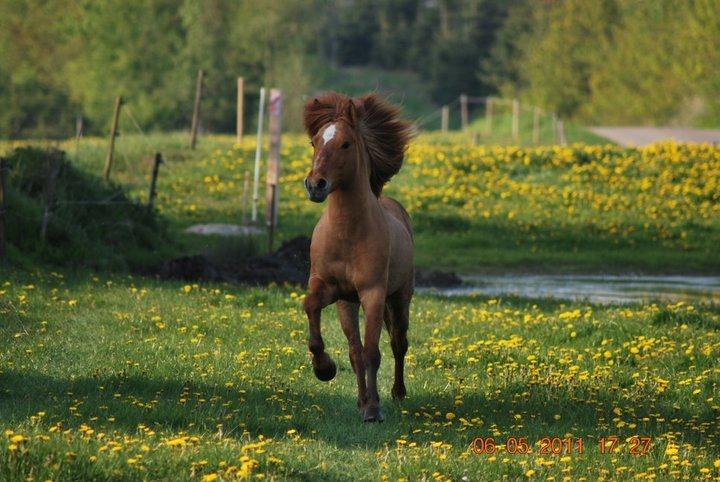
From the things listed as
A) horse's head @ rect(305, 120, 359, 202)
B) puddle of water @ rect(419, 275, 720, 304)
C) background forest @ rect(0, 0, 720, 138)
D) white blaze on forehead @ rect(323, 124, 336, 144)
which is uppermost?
background forest @ rect(0, 0, 720, 138)

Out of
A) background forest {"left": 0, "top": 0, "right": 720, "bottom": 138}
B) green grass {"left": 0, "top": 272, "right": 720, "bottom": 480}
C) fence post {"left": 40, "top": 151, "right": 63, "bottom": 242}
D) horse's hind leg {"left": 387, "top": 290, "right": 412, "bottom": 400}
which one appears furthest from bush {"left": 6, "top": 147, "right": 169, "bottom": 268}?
background forest {"left": 0, "top": 0, "right": 720, "bottom": 138}

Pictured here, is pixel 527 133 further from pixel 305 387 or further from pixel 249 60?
pixel 305 387

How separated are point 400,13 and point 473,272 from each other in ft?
365

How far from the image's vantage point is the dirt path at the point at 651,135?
5869 cm

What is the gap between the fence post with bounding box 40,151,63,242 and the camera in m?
22.5

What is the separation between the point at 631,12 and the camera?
88688 millimetres

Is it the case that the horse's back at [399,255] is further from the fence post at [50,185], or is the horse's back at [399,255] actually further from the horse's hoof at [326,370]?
the fence post at [50,185]

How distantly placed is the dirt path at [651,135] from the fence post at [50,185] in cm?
3643

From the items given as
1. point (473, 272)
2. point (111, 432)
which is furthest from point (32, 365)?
point (473, 272)

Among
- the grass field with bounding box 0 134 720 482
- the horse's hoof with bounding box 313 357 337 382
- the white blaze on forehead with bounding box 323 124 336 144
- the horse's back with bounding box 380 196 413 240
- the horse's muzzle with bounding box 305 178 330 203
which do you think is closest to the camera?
the grass field with bounding box 0 134 720 482

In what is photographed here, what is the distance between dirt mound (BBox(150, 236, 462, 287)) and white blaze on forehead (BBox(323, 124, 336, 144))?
37.1 ft

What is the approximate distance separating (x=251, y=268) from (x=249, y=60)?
58.6m

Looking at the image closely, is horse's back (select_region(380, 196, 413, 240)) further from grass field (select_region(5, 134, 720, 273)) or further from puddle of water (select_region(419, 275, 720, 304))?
grass field (select_region(5, 134, 720, 273))

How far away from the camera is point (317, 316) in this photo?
11.0 meters
